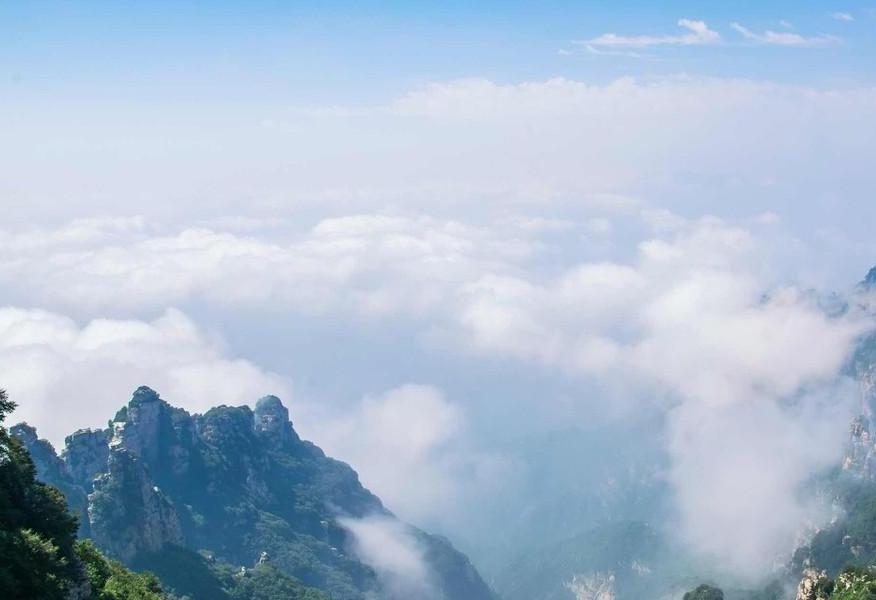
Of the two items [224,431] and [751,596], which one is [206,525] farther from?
[751,596]

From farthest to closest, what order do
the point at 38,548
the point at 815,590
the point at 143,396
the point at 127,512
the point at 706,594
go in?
the point at 143,396 → the point at 127,512 → the point at 706,594 → the point at 815,590 → the point at 38,548

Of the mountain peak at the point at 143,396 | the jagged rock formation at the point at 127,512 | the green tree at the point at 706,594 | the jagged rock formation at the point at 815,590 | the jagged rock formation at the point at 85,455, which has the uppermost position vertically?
the mountain peak at the point at 143,396

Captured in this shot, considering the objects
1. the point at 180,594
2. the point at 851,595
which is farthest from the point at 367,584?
the point at 851,595

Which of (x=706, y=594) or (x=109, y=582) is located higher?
(x=706, y=594)

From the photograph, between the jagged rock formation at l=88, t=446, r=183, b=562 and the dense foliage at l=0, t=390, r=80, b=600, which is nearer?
the dense foliage at l=0, t=390, r=80, b=600

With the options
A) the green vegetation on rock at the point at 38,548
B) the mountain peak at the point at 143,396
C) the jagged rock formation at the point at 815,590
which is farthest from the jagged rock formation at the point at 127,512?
the jagged rock formation at the point at 815,590

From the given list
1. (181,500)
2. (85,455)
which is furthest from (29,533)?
(181,500)

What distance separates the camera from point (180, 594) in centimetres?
13112

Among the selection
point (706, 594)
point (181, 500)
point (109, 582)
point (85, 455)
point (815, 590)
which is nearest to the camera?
point (109, 582)

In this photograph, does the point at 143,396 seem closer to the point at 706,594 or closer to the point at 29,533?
the point at 706,594

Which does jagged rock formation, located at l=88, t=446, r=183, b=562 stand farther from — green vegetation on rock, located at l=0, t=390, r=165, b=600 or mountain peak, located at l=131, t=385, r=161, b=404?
green vegetation on rock, located at l=0, t=390, r=165, b=600

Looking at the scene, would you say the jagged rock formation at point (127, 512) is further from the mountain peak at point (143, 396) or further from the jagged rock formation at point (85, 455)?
the mountain peak at point (143, 396)

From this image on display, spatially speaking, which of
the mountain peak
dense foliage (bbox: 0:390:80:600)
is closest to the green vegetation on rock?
dense foliage (bbox: 0:390:80:600)

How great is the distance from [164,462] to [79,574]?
134 meters
